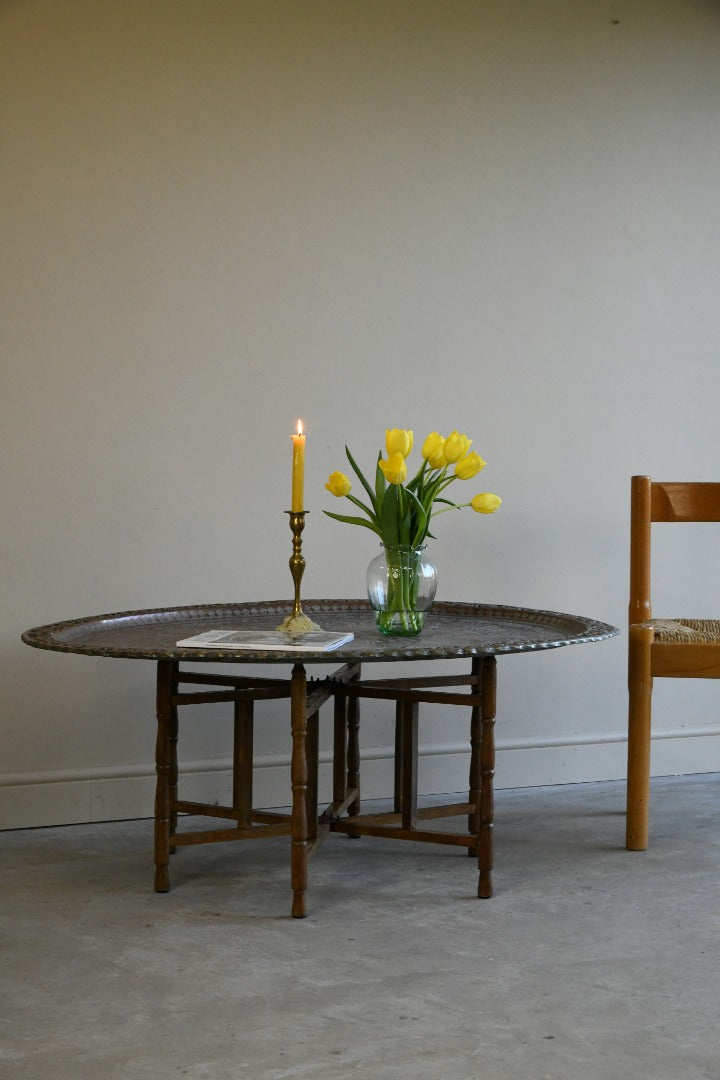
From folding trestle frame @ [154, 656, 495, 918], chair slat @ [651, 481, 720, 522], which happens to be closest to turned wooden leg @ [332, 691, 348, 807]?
folding trestle frame @ [154, 656, 495, 918]

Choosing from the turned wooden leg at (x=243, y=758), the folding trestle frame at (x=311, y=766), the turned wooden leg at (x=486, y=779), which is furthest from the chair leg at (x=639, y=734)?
the turned wooden leg at (x=243, y=758)

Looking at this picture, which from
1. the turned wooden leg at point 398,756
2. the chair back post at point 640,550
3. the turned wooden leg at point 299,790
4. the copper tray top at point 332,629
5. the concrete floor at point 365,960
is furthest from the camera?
the chair back post at point 640,550

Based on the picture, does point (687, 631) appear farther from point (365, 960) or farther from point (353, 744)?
point (365, 960)

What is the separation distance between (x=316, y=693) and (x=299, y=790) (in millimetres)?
238

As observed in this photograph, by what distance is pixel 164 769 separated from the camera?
215 centimetres

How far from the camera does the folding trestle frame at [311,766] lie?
2068 millimetres

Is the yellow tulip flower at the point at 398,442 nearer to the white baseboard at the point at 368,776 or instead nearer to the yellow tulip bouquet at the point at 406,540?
the yellow tulip bouquet at the point at 406,540

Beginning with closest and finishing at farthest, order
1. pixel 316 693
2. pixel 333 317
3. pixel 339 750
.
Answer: pixel 316 693 < pixel 339 750 < pixel 333 317

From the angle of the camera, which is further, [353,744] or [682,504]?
[682,504]

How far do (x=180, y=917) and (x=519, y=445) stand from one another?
152 cm

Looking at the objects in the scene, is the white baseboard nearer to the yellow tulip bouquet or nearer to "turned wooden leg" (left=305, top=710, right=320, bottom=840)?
"turned wooden leg" (left=305, top=710, right=320, bottom=840)

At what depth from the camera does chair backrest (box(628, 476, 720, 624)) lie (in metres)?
2.61

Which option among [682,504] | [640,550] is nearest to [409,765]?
[640,550]

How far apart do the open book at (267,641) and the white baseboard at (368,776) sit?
2.44ft
